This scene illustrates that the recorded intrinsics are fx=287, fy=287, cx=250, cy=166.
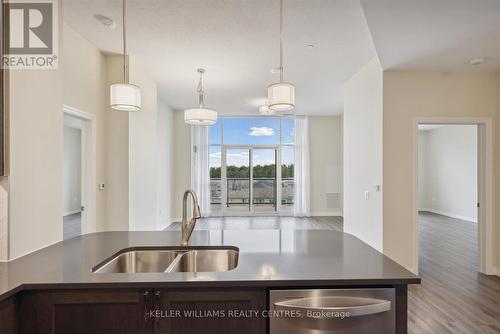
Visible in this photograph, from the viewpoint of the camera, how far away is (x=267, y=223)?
7031 millimetres

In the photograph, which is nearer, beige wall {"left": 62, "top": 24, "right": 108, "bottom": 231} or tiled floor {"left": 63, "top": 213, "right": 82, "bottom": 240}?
beige wall {"left": 62, "top": 24, "right": 108, "bottom": 231}

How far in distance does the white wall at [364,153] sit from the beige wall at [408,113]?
0.36ft

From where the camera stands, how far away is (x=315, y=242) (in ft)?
6.12

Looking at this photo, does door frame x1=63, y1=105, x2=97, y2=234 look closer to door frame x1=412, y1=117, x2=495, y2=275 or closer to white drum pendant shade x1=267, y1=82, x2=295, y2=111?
white drum pendant shade x1=267, y1=82, x2=295, y2=111

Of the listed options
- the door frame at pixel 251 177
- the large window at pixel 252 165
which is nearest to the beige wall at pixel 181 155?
the large window at pixel 252 165

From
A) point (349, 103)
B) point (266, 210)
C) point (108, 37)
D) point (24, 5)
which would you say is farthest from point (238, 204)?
point (24, 5)

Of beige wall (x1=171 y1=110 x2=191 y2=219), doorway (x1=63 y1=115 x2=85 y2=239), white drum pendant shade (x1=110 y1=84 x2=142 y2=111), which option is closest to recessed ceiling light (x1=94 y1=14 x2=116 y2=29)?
white drum pendant shade (x1=110 y1=84 x2=142 y2=111)

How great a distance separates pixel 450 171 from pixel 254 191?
5832 millimetres

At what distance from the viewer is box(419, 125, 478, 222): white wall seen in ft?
25.2

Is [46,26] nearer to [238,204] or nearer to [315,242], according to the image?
[315,242]

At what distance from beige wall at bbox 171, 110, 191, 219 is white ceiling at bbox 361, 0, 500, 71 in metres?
5.42

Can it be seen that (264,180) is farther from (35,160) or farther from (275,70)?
(35,160)

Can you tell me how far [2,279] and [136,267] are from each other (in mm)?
654

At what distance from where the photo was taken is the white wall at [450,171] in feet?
25.2
